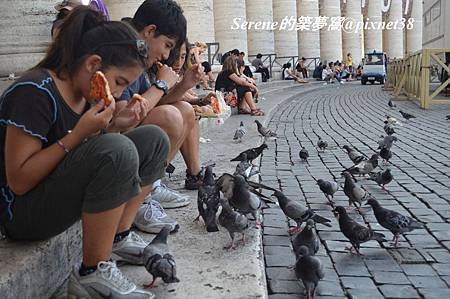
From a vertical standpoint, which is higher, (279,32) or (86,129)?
(279,32)

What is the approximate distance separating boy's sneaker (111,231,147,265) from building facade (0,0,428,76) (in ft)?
12.6

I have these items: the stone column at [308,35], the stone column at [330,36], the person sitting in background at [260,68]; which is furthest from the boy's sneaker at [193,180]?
the stone column at [330,36]

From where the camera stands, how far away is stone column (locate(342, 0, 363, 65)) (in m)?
46.0

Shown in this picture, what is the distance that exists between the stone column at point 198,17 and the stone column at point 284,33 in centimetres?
1666

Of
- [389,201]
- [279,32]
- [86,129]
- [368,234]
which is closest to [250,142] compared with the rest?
[389,201]

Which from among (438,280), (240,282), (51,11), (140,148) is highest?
(51,11)

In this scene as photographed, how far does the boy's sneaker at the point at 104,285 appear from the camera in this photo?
2750 millimetres

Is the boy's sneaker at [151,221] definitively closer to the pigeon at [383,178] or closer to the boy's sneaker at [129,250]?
the boy's sneaker at [129,250]

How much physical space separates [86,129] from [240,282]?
117 centimetres

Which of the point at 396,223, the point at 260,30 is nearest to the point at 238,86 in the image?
the point at 396,223

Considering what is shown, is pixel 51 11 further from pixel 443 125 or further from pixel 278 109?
pixel 278 109

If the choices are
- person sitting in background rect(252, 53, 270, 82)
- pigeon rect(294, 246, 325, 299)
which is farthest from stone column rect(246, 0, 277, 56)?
pigeon rect(294, 246, 325, 299)

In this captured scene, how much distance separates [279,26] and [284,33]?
484mm

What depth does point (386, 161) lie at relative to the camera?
25.3 ft
